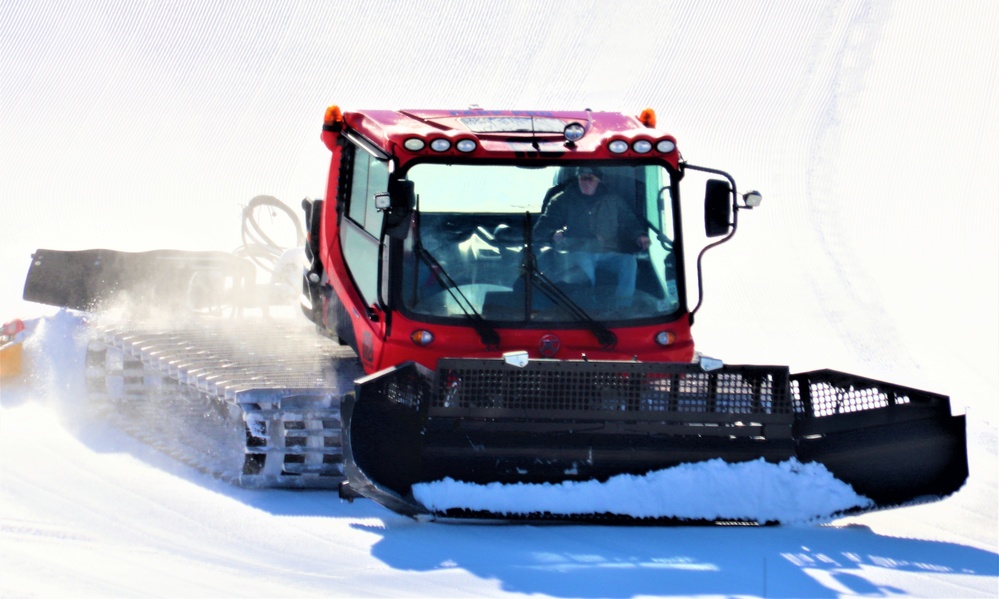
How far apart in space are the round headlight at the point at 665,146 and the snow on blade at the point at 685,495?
1.59 meters

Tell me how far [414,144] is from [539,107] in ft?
30.8

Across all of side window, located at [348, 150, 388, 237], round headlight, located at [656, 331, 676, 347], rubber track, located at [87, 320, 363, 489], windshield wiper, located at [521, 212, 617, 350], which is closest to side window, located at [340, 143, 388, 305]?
side window, located at [348, 150, 388, 237]

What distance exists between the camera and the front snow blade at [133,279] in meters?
Result: 10.5

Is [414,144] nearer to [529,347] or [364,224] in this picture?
[364,224]

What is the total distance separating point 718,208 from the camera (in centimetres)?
694

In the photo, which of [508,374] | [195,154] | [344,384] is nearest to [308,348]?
[344,384]

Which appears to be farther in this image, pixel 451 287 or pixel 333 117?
pixel 333 117

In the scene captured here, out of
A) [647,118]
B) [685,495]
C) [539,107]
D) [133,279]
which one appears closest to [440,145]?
[647,118]

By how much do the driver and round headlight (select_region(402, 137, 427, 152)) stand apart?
0.67 metres

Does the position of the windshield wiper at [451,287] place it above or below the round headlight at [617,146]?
below

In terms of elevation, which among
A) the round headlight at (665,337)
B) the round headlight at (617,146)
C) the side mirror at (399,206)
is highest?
the round headlight at (617,146)

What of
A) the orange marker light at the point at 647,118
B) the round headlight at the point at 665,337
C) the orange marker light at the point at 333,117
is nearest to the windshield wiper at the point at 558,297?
the round headlight at the point at 665,337

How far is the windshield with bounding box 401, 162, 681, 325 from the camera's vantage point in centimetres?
707

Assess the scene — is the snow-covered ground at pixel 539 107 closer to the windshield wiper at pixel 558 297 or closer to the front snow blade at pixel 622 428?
the front snow blade at pixel 622 428
